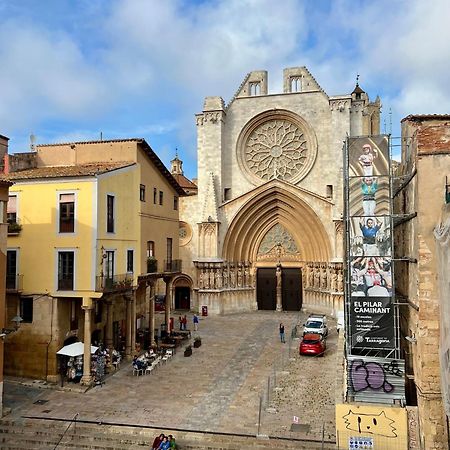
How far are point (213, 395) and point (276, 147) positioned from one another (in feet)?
85.1

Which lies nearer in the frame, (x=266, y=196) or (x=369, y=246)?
(x=369, y=246)

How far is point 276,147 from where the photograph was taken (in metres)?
40.2

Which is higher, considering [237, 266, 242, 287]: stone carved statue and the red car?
[237, 266, 242, 287]: stone carved statue

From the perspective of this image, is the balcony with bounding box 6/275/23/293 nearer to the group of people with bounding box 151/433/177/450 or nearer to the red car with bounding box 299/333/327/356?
the group of people with bounding box 151/433/177/450

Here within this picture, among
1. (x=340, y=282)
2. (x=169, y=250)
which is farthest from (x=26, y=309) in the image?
(x=340, y=282)

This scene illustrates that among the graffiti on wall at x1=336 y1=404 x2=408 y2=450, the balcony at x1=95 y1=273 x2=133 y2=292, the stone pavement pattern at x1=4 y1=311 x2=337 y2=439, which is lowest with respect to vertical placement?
the stone pavement pattern at x1=4 y1=311 x2=337 y2=439

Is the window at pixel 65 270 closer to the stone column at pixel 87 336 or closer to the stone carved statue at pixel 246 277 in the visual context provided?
the stone column at pixel 87 336

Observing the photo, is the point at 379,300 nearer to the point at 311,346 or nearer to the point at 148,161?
the point at 311,346

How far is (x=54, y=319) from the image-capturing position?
67.7 ft

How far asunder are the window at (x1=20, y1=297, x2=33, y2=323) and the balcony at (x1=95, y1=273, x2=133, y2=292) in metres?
3.42

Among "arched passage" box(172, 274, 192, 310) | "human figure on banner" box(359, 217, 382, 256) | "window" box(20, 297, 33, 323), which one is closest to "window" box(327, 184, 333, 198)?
"arched passage" box(172, 274, 192, 310)

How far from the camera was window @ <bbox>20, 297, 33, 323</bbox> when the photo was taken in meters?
21.0

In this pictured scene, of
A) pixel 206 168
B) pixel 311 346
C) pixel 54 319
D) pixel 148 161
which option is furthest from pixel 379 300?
pixel 206 168

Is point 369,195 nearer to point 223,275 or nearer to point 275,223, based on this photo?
point 275,223
